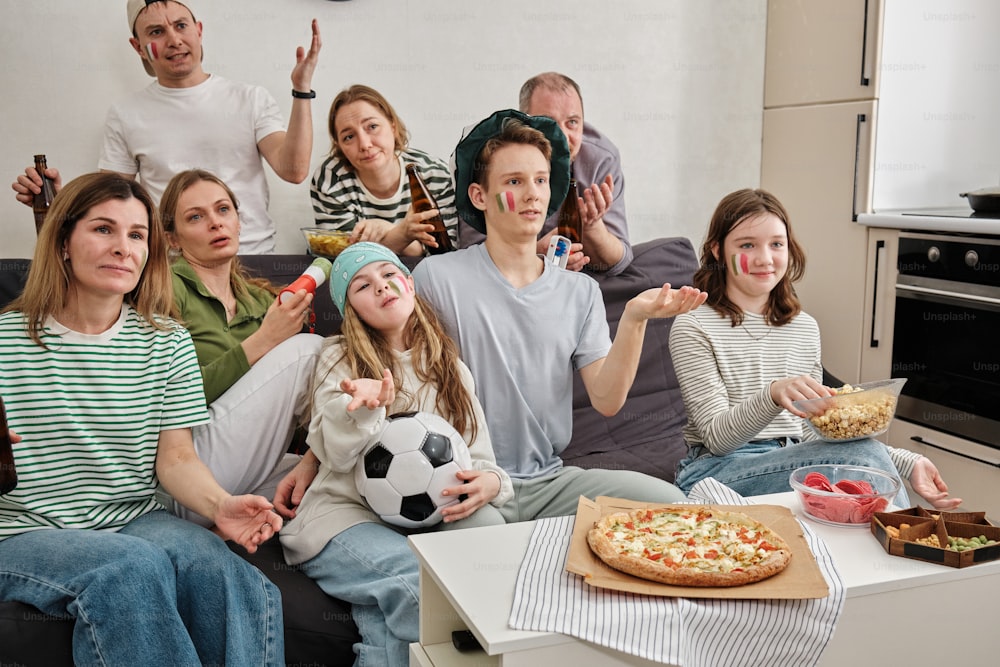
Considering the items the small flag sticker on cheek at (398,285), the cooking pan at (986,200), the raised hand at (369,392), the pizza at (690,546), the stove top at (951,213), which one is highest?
the cooking pan at (986,200)

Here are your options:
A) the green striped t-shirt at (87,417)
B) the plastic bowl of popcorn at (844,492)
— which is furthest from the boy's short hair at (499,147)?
the plastic bowl of popcorn at (844,492)

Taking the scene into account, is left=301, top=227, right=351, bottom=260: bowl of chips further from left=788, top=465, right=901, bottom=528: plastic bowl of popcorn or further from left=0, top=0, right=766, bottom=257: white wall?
left=788, top=465, right=901, bottom=528: plastic bowl of popcorn

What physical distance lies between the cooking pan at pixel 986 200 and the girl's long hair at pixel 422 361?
2005mm

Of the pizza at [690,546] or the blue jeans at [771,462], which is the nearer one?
the pizza at [690,546]

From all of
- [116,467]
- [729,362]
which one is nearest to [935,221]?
[729,362]

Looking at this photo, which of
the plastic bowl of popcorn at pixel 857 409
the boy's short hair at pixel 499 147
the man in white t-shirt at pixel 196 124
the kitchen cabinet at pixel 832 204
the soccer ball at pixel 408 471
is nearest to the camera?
the soccer ball at pixel 408 471

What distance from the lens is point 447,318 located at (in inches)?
83.0

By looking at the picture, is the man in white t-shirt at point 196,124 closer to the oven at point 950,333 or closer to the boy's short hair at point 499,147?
the boy's short hair at point 499,147

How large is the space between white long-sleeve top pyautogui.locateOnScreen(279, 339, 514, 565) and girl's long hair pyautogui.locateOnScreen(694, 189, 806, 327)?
0.67 meters

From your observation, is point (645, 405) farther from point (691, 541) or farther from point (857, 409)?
point (691, 541)

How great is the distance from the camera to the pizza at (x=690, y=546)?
1.28 metres

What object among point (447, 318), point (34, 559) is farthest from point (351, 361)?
point (34, 559)

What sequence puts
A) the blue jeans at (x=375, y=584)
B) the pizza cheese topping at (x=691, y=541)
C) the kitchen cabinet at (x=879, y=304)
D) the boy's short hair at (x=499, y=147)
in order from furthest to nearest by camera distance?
the kitchen cabinet at (x=879, y=304)
the boy's short hair at (x=499, y=147)
the blue jeans at (x=375, y=584)
the pizza cheese topping at (x=691, y=541)

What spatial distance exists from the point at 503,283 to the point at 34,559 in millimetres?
1094
